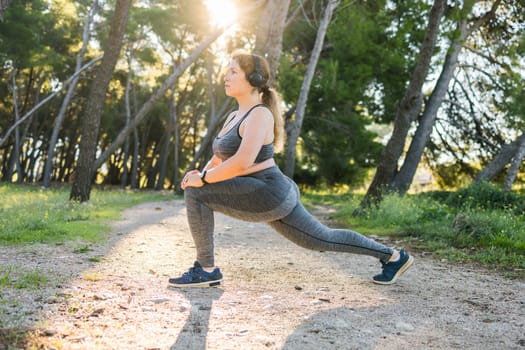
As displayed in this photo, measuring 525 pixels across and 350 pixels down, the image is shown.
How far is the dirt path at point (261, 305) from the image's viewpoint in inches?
119

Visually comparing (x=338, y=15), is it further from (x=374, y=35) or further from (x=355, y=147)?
(x=355, y=147)

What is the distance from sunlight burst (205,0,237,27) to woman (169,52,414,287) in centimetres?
1312

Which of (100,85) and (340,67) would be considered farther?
(340,67)

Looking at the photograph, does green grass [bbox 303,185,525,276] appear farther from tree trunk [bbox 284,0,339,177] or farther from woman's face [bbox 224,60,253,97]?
tree trunk [bbox 284,0,339,177]

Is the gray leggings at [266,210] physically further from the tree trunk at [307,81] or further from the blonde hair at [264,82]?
the tree trunk at [307,81]

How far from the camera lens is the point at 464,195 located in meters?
11.0

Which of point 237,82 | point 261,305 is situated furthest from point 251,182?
point 261,305

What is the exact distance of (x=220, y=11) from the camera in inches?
767

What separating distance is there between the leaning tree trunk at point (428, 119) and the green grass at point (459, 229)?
375 centimetres

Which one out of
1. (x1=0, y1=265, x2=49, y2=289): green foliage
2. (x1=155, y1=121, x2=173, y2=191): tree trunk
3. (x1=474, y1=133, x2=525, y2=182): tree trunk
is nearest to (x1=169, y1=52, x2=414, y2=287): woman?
(x1=0, y1=265, x2=49, y2=289): green foliage

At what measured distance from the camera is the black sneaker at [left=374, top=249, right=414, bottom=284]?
4387 millimetres

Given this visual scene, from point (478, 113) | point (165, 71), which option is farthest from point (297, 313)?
point (165, 71)

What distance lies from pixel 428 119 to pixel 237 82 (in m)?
12.1

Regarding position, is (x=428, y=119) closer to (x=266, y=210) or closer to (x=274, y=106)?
(x=274, y=106)
